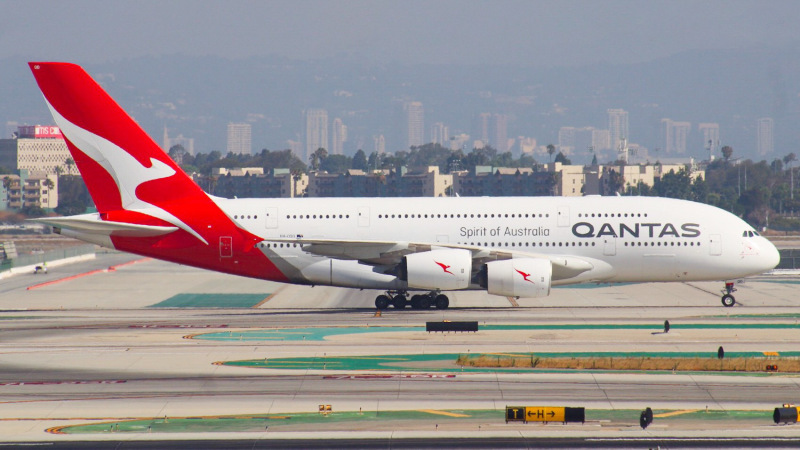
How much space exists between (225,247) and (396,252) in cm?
762

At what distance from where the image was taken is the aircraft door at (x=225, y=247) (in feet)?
149

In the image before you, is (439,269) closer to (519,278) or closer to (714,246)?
(519,278)

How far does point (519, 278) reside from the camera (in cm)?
4356

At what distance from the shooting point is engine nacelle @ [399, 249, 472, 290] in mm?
43719

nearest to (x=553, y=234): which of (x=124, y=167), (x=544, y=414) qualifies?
(x=124, y=167)

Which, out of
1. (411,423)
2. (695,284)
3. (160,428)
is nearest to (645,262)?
(695,284)

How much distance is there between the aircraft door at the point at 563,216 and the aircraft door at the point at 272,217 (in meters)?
12.7

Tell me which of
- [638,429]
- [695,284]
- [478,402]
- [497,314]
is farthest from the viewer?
[695,284]

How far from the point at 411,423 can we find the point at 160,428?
563cm

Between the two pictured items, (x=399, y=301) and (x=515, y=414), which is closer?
(x=515, y=414)

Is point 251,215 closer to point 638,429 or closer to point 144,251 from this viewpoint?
point 144,251

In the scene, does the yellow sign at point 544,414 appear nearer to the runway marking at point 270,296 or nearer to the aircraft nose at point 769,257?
the aircraft nose at point 769,257

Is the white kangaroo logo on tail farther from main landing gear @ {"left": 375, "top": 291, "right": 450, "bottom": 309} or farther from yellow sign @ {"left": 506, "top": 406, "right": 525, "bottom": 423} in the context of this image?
yellow sign @ {"left": 506, "top": 406, "right": 525, "bottom": 423}

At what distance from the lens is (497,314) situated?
1709 inches
